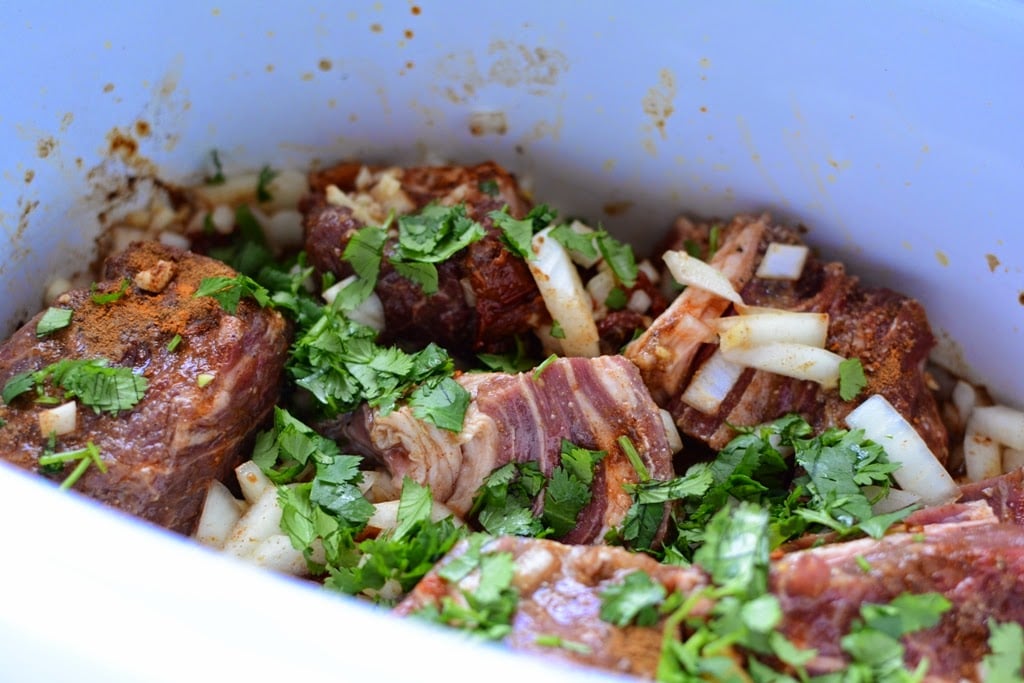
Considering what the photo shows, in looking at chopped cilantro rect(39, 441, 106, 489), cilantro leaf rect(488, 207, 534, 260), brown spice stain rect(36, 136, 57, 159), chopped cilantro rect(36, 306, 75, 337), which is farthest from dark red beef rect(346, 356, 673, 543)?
brown spice stain rect(36, 136, 57, 159)

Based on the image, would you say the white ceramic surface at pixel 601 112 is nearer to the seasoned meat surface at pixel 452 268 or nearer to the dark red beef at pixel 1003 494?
the seasoned meat surface at pixel 452 268

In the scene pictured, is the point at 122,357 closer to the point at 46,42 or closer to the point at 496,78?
the point at 46,42

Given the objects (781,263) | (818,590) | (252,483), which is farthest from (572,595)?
(781,263)

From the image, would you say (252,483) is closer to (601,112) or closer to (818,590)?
(818,590)

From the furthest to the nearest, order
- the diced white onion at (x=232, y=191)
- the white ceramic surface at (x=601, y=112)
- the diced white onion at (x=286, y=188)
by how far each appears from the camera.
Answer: the diced white onion at (x=286, y=188) < the diced white onion at (x=232, y=191) < the white ceramic surface at (x=601, y=112)

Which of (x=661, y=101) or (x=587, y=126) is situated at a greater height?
(x=661, y=101)

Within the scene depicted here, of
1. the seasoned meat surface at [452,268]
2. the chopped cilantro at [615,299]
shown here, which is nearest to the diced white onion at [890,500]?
the chopped cilantro at [615,299]
